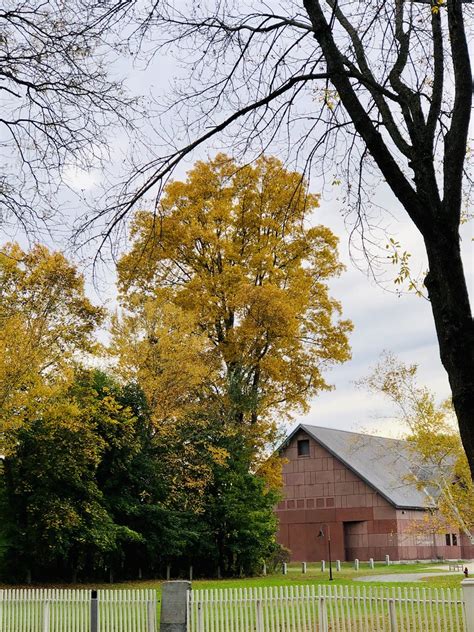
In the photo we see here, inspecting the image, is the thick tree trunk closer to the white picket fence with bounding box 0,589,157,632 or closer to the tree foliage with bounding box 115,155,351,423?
the white picket fence with bounding box 0,589,157,632

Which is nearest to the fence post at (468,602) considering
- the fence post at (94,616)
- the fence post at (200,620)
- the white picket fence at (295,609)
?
the white picket fence at (295,609)

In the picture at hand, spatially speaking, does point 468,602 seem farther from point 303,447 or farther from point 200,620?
point 303,447

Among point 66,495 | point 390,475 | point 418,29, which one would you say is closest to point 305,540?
point 390,475

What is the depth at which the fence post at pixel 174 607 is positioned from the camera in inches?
603

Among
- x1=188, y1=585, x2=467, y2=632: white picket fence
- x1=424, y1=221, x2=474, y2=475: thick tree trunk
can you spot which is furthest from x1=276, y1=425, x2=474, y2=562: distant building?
x1=424, y1=221, x2=474, y2=475: thick tree trunk

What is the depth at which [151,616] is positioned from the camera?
51.1ft

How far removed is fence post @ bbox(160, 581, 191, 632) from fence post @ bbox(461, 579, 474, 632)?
5.27 m

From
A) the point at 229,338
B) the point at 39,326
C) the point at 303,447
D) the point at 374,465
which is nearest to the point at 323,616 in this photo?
the point at 39,326

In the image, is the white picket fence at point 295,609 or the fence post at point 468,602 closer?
the fence post at point 468,602

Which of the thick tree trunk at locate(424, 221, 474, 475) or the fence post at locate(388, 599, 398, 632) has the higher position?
the thick tree trunk at locate(424, 221, 474, 475)

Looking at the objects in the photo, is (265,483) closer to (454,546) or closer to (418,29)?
(454,546)

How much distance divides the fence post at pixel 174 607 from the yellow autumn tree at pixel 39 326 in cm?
992

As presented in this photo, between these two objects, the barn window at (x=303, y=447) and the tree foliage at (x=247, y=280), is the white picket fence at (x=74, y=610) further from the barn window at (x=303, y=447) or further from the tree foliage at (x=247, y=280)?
the barn window at (x=303, y=447)

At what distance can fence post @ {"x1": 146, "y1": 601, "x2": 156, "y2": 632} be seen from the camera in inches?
612
